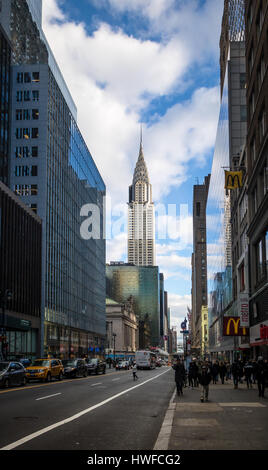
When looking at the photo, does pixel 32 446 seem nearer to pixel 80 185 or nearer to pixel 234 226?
pixel 234 226

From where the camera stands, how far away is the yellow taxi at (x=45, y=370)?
36812 mm

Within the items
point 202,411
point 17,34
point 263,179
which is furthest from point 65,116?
point 202,411

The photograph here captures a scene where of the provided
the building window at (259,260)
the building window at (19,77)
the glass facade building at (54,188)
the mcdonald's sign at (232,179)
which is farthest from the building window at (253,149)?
the building window at (19,77)

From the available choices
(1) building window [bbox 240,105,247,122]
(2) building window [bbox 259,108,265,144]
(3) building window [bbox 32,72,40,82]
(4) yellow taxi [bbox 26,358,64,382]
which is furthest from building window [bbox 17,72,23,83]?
(2) building window [bbox 259,108,265,144]

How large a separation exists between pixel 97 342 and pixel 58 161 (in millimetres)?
52387

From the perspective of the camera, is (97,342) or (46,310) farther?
(97,342)

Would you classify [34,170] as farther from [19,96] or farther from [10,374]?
[10,374]

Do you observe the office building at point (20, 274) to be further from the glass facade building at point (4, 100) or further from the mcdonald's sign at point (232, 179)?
the mcdonald's sign at point (232, 179)

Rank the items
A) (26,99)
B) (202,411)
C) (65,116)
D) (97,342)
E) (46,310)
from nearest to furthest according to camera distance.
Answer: (202,411) < (46,310) < (26,99) < (65,116) < (97,342)

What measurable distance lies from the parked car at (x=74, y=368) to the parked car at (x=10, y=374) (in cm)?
1092

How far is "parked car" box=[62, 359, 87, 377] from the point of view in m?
43.4

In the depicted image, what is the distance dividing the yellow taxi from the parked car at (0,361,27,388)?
4108 mm

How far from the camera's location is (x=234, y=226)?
207ft

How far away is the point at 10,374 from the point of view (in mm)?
30453
